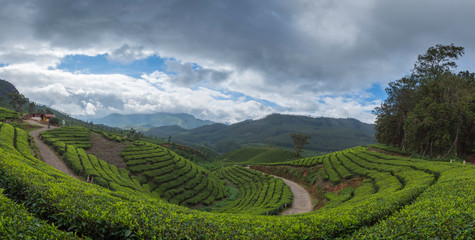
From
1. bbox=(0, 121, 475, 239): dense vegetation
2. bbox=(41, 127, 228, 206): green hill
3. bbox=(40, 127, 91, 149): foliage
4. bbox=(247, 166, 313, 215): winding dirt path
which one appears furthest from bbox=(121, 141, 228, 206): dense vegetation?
bbox=(0, 121, 475, 239): dense vegetation

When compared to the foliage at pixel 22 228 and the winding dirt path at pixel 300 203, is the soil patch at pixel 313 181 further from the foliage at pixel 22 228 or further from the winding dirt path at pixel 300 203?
the foliage at pixel 22 228

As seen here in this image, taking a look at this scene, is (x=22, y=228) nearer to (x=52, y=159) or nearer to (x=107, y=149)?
(x=52, y=159)

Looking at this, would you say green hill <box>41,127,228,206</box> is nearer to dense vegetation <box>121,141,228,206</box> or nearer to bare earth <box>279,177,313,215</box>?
dense vegetation <box>121,141,228,206</box>

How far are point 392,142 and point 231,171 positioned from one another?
→ 1780 inches

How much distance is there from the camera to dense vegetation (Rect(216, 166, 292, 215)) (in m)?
28.6

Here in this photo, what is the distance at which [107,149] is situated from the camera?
3972cm

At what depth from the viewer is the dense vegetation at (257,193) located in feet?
93.9

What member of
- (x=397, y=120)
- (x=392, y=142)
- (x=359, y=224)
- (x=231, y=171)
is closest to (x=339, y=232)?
(x=359, y=224)

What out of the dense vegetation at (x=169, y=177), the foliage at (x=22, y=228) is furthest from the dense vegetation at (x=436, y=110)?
the foliage at (x=22, y=228)

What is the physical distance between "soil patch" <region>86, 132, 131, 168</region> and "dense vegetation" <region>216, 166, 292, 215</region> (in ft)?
64.3

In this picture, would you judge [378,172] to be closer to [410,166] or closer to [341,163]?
[410,166]

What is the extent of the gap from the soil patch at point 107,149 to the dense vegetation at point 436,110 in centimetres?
5090

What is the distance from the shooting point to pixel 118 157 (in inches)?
1483

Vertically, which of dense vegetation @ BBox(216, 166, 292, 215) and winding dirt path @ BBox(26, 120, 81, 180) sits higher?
winding dirt path @ BBox(26, 120, 81, 180)
